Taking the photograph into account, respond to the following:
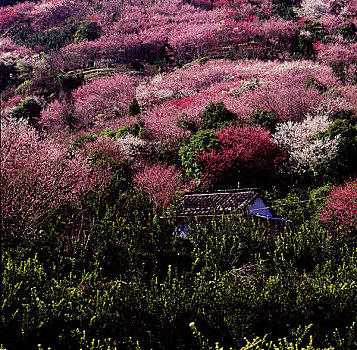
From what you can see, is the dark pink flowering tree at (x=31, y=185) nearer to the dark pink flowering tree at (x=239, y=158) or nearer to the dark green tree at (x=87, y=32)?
the dark pink flowering tree at (x=239, y=158)

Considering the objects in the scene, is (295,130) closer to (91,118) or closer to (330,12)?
(91,118)

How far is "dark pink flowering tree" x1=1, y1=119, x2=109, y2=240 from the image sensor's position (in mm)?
7180

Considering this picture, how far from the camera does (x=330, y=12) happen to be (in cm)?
3894

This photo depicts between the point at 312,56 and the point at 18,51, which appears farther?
the point at 18,51


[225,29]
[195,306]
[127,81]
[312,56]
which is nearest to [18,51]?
[127,81]

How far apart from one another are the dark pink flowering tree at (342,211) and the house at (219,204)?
1.52m

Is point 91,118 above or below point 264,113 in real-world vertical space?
below

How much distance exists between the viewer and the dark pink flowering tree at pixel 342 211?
31.7 feet

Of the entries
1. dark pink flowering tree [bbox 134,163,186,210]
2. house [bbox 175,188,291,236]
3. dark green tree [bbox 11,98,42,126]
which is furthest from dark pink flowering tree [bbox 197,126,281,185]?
dark green tree [bbox 11,98,42,126]

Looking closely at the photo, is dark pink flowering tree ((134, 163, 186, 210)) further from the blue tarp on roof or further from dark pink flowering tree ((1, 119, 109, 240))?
the blue tarp on roof

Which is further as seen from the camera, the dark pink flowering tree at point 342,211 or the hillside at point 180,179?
the dark pink flowering tree at point 342,211

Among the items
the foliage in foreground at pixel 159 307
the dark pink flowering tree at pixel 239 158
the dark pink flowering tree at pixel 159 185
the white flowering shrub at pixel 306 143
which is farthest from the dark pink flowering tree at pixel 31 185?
the white flowering shrub at pixel 306 143

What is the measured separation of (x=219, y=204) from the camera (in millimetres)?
10086

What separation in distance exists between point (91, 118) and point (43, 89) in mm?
9427
